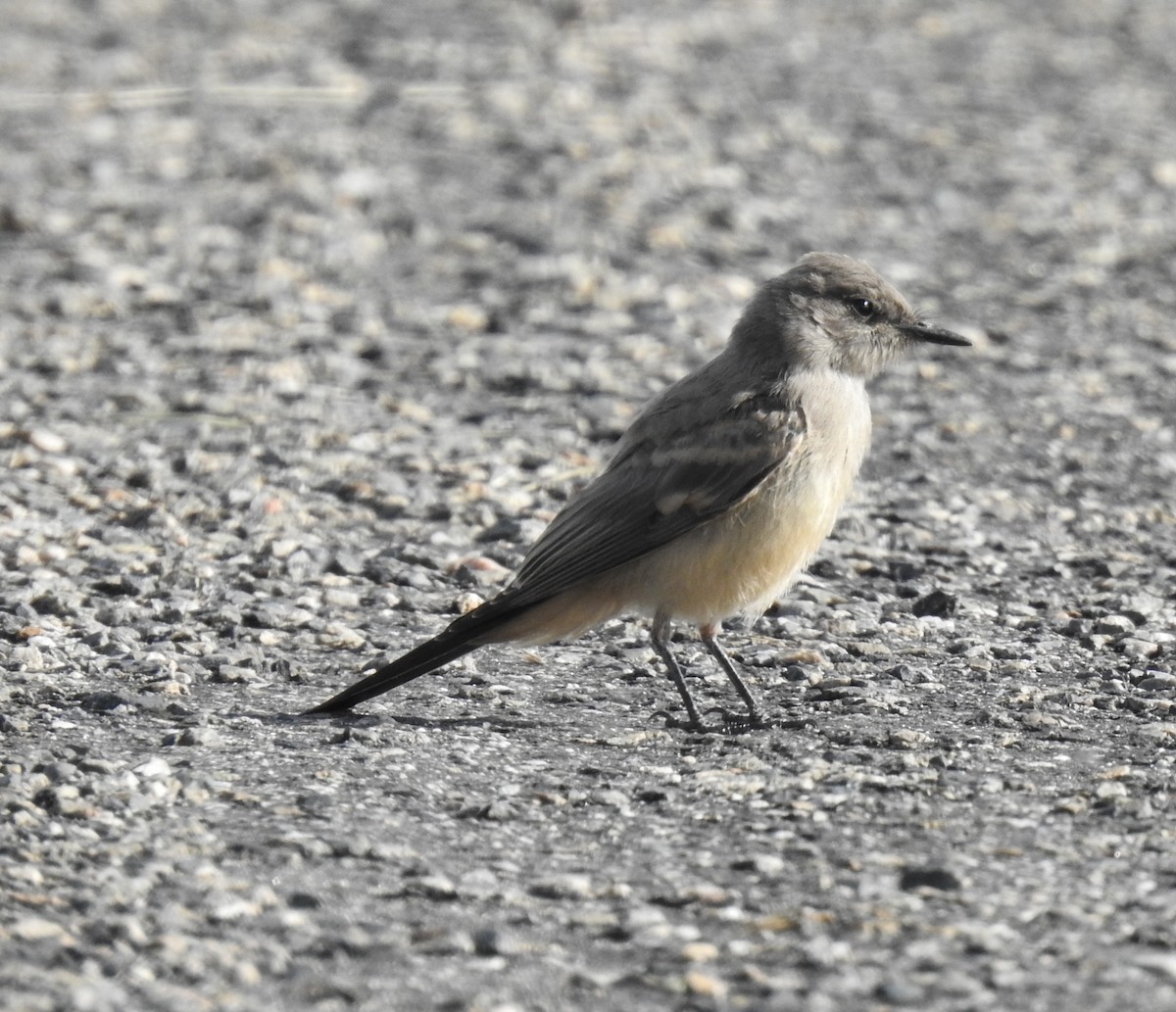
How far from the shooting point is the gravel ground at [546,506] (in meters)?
4.64

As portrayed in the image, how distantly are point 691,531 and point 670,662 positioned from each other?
0.45 metres

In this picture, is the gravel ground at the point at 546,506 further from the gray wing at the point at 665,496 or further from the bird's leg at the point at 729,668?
the gray wing at the point at 665,496

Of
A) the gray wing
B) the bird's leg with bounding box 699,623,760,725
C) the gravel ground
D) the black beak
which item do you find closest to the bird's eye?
the black beak

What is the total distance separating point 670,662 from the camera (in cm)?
630

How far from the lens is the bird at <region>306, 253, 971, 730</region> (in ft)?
20.2

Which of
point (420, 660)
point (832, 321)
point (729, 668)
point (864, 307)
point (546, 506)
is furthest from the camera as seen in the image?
point (546, 506)

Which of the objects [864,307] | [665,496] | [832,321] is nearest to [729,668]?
[665,496]

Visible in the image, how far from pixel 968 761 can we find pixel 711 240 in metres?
6.09

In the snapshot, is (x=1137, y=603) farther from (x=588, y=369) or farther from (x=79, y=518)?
(x=79, y=518)

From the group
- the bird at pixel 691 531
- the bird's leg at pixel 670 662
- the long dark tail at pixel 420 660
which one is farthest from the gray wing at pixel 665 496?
the bird's leg at pixel 670 662

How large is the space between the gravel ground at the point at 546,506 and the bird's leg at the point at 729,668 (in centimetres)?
16

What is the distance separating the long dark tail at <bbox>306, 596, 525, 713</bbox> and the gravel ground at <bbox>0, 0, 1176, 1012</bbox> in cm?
13

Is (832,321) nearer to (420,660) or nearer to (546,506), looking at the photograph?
(546,506)

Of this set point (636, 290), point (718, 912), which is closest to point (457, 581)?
point (718, 912)
